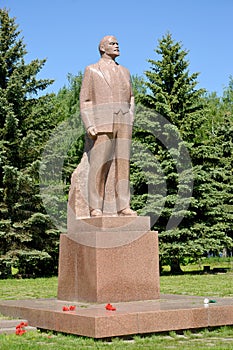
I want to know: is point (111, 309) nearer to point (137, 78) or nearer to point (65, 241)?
point (65, 241)

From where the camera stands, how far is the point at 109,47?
26.8 feet

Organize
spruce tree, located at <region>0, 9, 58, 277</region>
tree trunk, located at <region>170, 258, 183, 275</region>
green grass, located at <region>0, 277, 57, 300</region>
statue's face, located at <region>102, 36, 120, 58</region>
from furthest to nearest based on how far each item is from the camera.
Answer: tree trunk, located at <region>170, 258, 183, 275</region> < spruce tree, located at <region>0, 9, 58, 277</region> < green grass, located at <region>0, 277, 57, 300</region> < statue's face, located at <region>102, 36, 120, 58</region>

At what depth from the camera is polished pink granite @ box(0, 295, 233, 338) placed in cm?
586

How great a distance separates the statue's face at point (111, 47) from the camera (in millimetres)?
8172

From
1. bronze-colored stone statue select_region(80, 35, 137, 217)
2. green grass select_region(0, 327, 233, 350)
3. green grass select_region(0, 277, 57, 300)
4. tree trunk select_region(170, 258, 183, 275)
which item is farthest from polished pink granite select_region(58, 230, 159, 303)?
tree trunk select_region(170, 258, 183, 275)

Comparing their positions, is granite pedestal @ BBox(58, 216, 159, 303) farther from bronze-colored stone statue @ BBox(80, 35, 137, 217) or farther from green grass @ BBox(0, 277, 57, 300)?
green grass @ BBox(0, 277, 57, 300)

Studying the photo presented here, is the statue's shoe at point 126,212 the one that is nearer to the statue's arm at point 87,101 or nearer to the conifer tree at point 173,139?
the statue's arm at point 87,101

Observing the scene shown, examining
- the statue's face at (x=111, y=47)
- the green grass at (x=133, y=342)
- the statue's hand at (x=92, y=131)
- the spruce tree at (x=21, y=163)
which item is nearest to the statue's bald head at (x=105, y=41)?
the statue's face at (x=111, y=47)

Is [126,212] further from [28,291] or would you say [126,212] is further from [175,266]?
[175,266]

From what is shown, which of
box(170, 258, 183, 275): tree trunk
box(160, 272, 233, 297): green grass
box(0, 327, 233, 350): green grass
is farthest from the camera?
box(170, 258, 183, 275): tree trunk

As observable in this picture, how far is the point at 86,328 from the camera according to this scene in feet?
19.3

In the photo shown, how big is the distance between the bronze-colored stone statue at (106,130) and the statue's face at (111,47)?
2cm

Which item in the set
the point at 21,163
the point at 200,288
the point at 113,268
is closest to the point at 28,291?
the point at 200,288

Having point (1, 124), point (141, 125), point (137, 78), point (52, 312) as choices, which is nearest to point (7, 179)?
point (1, 124)
